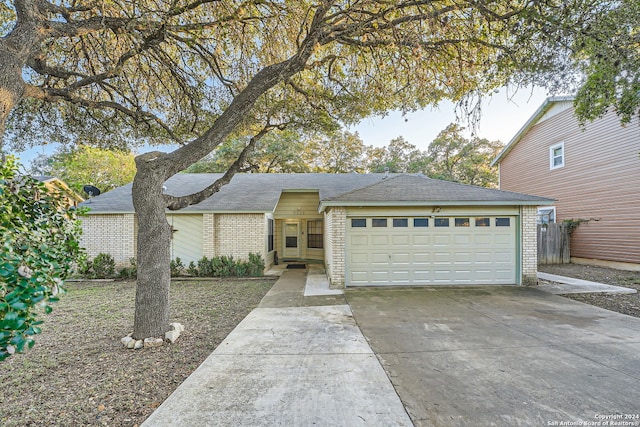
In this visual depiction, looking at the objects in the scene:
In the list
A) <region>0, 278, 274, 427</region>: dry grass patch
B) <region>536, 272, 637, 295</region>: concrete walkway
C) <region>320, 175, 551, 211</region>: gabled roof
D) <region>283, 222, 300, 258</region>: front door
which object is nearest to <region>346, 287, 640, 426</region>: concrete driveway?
<region>536, 272, 637, 295</region>: concrete walkway

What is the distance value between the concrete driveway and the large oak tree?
3772mm

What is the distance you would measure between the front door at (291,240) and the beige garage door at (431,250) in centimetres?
635

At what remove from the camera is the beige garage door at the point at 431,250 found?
801cm

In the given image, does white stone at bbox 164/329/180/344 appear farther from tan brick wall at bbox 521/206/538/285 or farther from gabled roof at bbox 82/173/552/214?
tan brick wall at bbox 521/206/538/285

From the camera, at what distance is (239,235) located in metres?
10.6

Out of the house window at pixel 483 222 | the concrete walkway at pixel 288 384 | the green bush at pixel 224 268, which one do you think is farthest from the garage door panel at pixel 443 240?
the green bush at pixel 224 268

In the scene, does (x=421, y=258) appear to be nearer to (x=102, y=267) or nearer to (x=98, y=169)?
(x=102, y=267)

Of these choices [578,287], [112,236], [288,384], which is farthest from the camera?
[112,236]

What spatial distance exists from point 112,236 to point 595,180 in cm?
1972

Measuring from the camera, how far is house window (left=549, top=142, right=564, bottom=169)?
1317 centimetres

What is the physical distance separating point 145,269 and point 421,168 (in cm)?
2735

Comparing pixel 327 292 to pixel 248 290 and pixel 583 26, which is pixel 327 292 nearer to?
pixel 248 290

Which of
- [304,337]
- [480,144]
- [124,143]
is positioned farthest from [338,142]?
[304,337]

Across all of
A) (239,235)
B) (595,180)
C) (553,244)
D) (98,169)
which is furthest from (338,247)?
(98,169)
